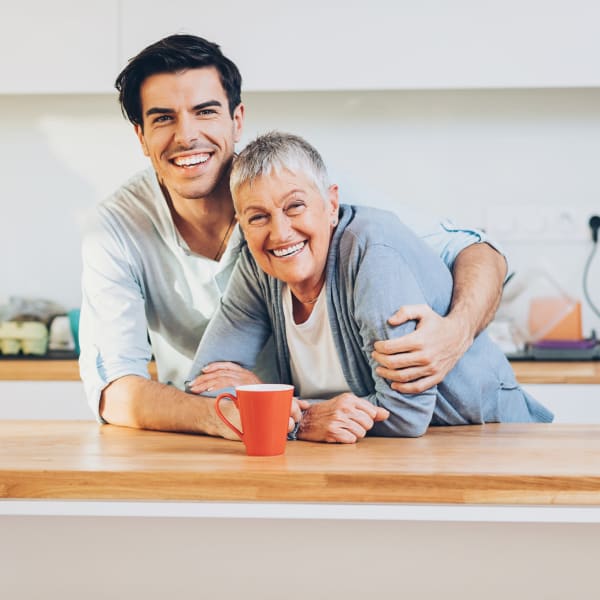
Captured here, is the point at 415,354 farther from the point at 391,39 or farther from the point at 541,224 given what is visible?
the point at 541,224

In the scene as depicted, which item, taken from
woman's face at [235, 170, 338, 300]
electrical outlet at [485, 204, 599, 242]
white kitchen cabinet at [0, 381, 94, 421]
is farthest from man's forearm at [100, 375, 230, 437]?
electrical outlet at [485, 204, 599, 242]

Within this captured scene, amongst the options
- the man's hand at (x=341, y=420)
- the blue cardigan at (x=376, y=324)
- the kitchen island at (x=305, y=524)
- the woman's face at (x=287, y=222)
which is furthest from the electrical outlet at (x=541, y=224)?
the kitchen island at (x=305, y=524)

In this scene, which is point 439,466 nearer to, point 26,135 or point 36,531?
point 36,531

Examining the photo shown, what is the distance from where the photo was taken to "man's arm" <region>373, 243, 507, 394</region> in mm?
1306

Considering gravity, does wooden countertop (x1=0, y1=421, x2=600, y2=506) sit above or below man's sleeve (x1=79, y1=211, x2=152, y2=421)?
below

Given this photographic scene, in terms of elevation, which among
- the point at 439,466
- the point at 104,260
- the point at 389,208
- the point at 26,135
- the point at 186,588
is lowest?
the point at 186,588

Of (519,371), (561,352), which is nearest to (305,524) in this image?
(519,371)

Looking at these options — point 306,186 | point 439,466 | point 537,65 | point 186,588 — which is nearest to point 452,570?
point 439,466

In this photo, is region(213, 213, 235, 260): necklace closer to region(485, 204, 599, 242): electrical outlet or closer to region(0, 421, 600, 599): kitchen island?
region(0, 421, 600, 599): kitchen island

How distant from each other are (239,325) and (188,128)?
1.21ft

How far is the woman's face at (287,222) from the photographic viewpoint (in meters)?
1.37

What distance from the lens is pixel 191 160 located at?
65.2 inches

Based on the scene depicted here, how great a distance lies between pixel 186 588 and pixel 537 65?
2.11m

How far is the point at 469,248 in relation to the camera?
1667 millimetres
